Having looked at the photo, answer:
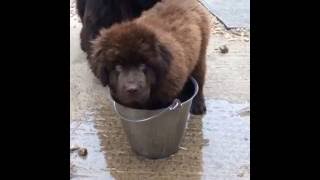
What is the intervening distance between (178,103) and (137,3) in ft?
4.55

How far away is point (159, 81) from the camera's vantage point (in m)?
3.59

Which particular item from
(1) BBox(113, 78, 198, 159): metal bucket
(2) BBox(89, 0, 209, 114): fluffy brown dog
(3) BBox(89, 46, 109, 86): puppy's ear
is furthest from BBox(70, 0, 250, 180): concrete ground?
(3) BBox(89, 46, 109, 86): puppy's ear

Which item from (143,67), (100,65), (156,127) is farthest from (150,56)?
(156,127)

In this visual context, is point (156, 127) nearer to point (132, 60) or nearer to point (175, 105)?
point (175, 105)

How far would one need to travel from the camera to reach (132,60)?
3389 mm

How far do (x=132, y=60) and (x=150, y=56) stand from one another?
119mm

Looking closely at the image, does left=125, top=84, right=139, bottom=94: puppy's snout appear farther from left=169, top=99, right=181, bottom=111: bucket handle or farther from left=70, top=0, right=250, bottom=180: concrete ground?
left=70, top=0, right=250, bottom=180: concrete ground

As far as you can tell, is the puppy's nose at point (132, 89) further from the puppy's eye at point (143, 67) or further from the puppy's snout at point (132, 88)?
the puppy's eye at point (143, 67)

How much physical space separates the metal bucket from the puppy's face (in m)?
0.11

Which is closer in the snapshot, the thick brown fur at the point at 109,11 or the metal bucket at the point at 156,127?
the metal bucket at the point at 156,127

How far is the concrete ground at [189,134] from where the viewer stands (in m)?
3.80

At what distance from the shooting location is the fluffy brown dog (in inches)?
134

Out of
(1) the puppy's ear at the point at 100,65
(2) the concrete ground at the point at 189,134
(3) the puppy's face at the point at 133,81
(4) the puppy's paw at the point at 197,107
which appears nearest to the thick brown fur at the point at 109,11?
(2) the concrete ground at the point at 189,134
